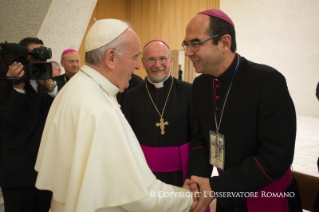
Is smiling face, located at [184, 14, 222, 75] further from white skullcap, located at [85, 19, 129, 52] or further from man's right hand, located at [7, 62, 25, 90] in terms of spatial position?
man's right hand, located at [7, 62, 25, 90]

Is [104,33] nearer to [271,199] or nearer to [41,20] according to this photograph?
[271,199]

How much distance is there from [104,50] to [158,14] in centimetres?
1252

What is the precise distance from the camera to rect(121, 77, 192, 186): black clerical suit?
8.41ft

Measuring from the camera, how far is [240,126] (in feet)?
5.21

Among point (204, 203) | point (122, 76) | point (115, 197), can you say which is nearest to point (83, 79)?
point (122, 76)

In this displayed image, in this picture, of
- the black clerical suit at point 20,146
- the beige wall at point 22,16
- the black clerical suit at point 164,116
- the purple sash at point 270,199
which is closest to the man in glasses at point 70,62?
the beige wall at point 22,16

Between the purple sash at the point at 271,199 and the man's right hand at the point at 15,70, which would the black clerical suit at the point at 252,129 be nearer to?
the purple sash at the point at 271,199

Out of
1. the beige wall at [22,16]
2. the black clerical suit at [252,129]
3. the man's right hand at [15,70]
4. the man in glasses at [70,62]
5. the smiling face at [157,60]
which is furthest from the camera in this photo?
the man in glasses at [70,62]

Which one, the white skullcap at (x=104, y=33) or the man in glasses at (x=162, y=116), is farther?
the man in glasses at (x=162, y=116)

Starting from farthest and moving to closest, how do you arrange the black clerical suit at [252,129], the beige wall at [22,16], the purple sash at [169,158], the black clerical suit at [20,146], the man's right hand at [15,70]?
1. the beige wall at [22,16]
2. the purple sash at [169,158]
3. the black clerical suit at [20,146]
4. the man's right hand at [15,70]
5. the black clerical suit at [252,129]

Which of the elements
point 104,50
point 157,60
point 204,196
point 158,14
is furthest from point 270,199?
point 158,14

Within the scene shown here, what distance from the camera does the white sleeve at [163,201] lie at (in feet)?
4.20

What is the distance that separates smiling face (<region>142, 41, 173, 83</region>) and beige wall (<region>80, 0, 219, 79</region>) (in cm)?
955

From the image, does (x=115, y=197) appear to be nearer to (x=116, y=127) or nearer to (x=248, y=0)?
(x=116, y=127)
